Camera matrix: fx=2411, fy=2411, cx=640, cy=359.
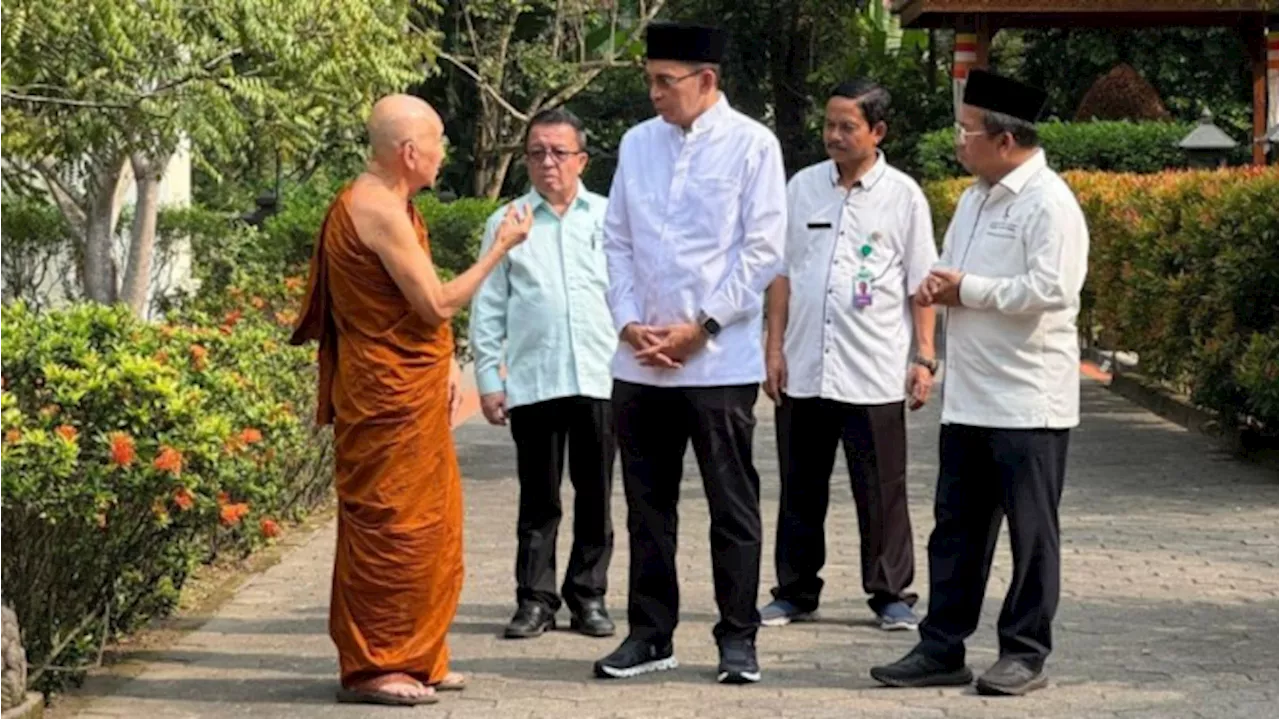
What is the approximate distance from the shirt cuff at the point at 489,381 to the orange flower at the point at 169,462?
67.8 inches

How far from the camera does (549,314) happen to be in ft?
28.5

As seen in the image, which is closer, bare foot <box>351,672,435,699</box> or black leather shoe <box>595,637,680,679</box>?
bare foot <box>351,672,435,699</box>

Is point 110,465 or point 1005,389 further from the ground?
point 1005,389

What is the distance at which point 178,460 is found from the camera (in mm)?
7051

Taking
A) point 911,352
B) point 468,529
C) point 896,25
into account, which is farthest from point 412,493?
point 896,25

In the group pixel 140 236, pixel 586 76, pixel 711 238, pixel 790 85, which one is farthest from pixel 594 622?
pixel 790 85

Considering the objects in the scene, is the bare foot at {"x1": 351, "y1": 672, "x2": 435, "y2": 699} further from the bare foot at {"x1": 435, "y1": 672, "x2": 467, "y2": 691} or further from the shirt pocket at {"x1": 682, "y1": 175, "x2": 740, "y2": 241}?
the shirt pocket at {"x1": 682, "y1": 175, "x2": 740, "y2": 241}

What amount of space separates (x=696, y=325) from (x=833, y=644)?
154 centimetres

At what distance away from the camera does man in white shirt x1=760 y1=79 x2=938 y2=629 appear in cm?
873

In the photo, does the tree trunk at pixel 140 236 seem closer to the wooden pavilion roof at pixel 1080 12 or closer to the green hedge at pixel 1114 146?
the wooden pavilion roof at pixel 1080 12

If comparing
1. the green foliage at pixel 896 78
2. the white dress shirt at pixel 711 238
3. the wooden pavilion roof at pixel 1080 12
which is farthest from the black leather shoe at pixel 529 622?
the green foliage at pixel 896 78

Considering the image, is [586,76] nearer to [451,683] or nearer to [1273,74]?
[1273,74]

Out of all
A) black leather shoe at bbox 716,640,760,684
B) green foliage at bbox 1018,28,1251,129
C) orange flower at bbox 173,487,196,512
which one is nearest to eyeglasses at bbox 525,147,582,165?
black leather shoe at bbox 716,640,760,684

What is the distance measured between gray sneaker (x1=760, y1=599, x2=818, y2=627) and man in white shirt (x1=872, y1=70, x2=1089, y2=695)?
1.16 meters
